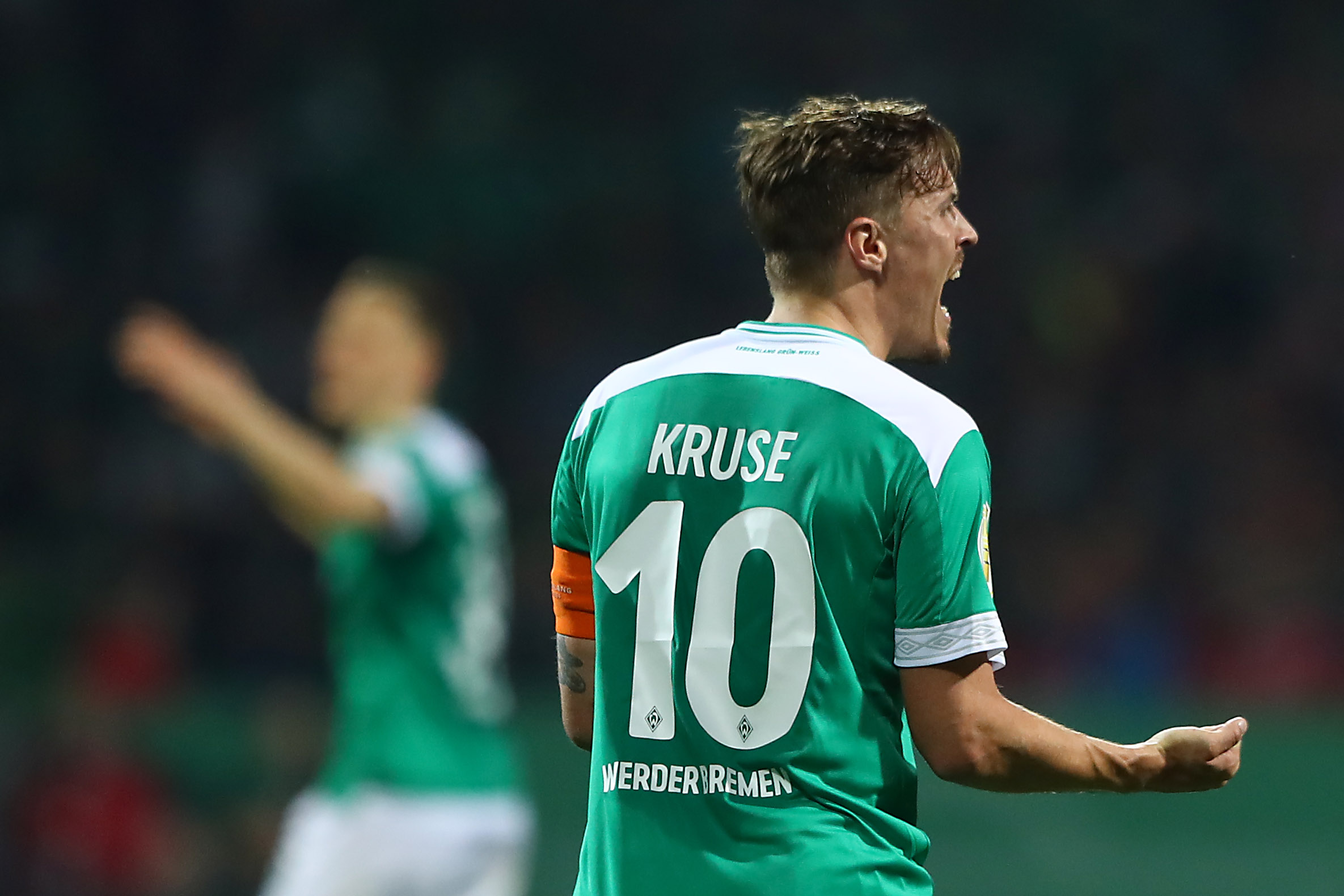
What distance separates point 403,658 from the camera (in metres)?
5.41

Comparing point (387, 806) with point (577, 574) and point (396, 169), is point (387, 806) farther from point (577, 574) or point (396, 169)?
point (396, 169)

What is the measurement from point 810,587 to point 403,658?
3.15 metres

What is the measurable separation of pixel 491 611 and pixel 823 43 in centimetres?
865

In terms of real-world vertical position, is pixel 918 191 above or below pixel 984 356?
below

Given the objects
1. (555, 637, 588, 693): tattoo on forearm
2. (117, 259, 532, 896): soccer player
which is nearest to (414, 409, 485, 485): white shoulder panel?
(117, 259, 532, 896): soccer player

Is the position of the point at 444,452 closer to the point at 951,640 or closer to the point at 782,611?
the point at 782,611

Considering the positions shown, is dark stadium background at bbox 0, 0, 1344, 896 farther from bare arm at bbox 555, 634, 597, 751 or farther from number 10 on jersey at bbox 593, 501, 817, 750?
number 10 on jersey at bbox 593, 501, 817, 750

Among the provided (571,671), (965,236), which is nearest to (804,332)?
(965,236)

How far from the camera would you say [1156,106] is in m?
12.7

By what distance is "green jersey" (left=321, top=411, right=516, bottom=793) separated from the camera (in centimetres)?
534

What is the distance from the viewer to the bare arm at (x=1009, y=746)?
244 centimetres

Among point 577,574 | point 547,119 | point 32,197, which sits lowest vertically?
point 577,574

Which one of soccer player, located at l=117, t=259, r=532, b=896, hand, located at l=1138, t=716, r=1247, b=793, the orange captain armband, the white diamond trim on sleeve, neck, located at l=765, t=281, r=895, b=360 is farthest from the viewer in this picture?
soccer player, located at l=117, t=259, r=532, b=896

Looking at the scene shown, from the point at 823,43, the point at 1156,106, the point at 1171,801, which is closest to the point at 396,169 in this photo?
the point at 823,43
